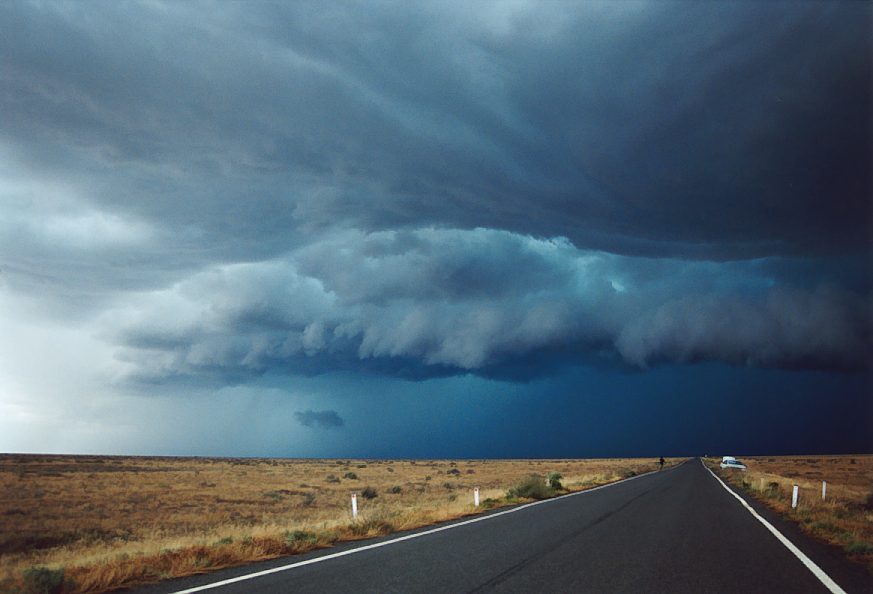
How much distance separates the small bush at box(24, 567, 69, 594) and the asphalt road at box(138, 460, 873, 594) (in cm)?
121

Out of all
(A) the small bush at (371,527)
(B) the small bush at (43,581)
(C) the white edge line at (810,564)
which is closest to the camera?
(B) the small bush at (43,581)

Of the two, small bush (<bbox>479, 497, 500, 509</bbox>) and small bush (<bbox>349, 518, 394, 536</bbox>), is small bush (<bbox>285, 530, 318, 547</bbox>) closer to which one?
small bush (<bbox>349, 518, 394, 536</bbox>)

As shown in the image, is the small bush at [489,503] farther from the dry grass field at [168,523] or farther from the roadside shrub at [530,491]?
the roadside shrub at [530,491]

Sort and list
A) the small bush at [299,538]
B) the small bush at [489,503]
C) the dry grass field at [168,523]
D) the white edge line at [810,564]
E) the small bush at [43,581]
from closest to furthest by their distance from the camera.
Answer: the small bush at [43,581]
the white edge line at [810,564]
the dry grass field at [168,523]
the small bush at [299,538]
the small bush at [489,503]

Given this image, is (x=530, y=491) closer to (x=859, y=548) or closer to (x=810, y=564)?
(x=859, y=548)

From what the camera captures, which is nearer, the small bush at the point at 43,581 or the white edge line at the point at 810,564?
the small bush at the point at 43,581

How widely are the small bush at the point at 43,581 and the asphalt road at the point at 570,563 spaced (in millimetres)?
1206

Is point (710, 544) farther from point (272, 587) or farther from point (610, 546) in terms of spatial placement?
point (272, 587)

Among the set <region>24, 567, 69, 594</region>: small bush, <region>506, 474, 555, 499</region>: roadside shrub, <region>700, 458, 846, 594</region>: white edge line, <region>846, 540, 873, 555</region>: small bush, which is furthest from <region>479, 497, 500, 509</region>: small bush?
<region>24, 567, 69, 594</region>: small bush

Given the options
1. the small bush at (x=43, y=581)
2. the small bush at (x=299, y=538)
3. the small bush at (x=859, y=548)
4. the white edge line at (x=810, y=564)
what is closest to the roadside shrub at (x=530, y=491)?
the white edge line at (x=810, y=564)

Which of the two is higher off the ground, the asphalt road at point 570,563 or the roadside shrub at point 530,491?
the asphalt road at point 570,563

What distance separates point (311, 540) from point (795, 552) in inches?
339

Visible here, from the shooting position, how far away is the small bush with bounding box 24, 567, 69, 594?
7.51 metres

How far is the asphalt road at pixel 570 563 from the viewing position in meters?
7.55
